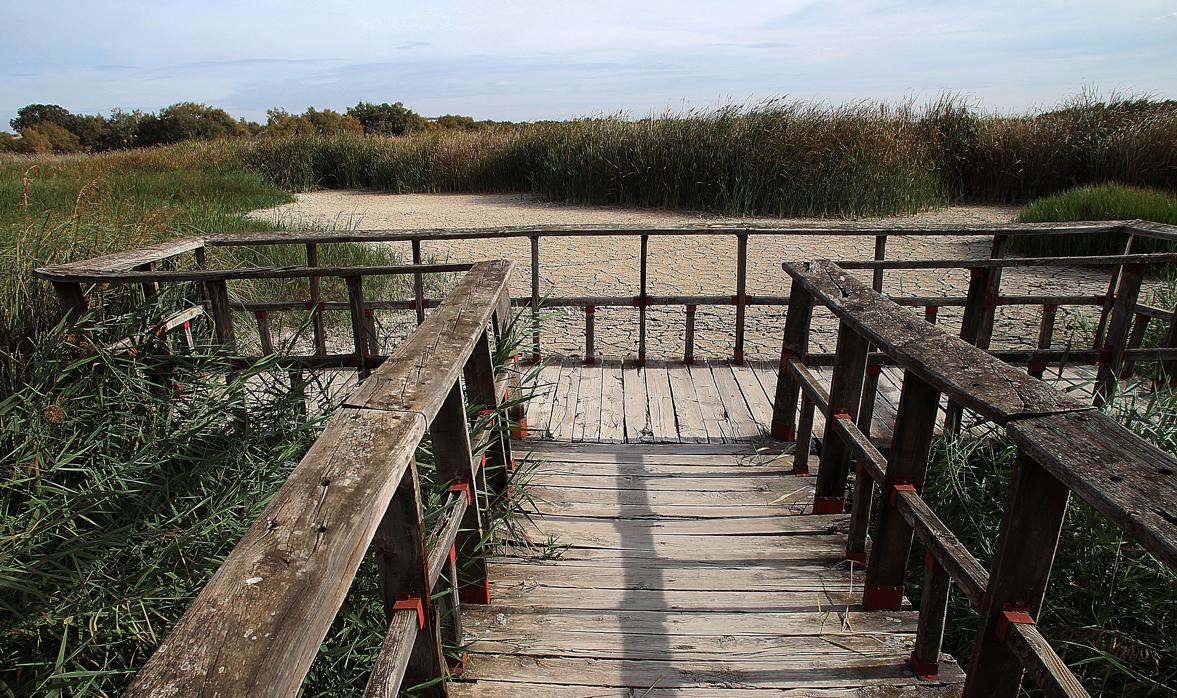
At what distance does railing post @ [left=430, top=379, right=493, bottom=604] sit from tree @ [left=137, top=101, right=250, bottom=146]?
44.0 meters

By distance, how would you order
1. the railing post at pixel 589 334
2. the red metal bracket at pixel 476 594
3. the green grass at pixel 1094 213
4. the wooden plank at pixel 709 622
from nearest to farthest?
the wooden plank at pixel 709 622 < the red metal bracket at pixel 476 594 < the railing post at pixel 589 334 < the green grass at pixel 1094 213

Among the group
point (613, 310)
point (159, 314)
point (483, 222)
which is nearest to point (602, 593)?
point (159, 314)

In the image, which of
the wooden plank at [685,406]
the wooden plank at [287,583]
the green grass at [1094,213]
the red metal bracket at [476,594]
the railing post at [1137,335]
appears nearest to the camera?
the wooden plank at [287,583]

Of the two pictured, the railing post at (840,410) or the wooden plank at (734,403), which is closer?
the railing post at (840,410)

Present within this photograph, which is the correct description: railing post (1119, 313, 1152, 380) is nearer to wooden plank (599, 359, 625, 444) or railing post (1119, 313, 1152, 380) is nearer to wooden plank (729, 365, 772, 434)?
wooden plank (729, 365, 772, 434)

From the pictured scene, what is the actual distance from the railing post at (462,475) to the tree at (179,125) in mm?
44036

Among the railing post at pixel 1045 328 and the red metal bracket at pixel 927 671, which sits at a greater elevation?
the railing post at pixel 1045 328

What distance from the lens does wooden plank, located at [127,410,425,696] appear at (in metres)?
0.83

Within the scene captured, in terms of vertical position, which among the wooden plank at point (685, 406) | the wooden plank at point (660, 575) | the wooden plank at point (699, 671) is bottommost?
the wooden plank at point (685, 406)

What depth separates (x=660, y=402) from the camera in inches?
178

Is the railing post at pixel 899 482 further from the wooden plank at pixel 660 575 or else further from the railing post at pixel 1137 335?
the railing post at pixel 1137 335

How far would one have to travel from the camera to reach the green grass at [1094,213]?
896cm

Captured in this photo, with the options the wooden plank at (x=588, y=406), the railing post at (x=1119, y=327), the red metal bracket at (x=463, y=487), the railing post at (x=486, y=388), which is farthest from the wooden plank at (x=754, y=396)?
the red metal bracket at (x=463, y=487)

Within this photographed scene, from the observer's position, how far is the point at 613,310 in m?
7.93
